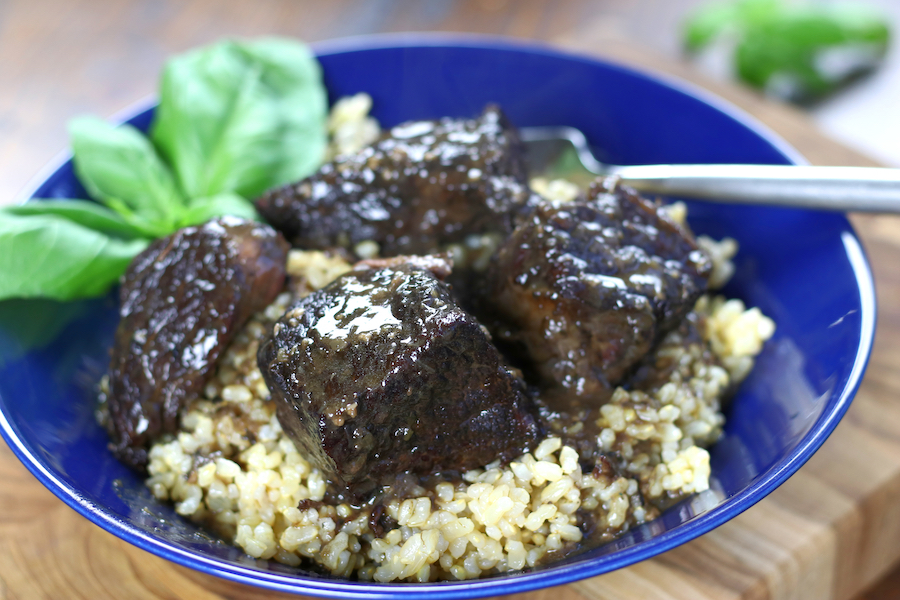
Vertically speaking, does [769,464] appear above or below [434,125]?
below

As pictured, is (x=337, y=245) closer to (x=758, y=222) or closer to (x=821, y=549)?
(x=758, y=222)

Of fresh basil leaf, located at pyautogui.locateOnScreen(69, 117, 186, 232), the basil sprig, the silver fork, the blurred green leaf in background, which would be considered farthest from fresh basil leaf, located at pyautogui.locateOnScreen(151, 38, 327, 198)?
the blurred green leaf in background

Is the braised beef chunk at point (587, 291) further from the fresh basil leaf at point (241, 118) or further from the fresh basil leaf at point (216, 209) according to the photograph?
the fresh basil leaf at point (241, 118)

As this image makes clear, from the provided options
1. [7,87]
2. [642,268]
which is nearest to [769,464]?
[642,268]

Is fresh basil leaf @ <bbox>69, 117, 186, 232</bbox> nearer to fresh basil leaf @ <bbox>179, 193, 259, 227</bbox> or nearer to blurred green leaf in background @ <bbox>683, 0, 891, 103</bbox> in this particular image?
fresh basil leaf @ <bbox>179, 193, 259, 227</bbox>

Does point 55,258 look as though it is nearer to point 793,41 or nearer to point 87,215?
point 87,215
